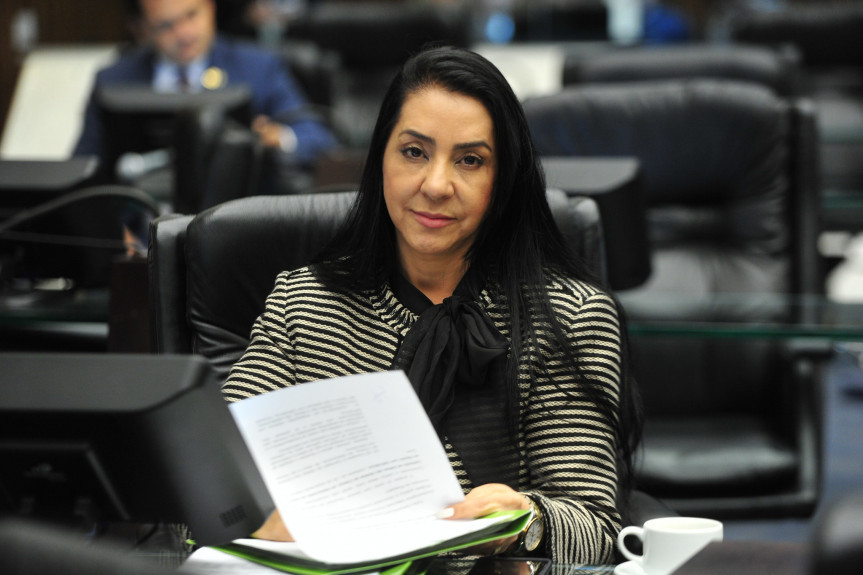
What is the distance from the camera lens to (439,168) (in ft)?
4.93

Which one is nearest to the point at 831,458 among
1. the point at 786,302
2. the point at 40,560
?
the point at 786,302

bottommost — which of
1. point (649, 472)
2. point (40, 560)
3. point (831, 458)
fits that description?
point (831, 458)

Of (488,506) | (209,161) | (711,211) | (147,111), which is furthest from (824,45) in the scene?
(488,506)

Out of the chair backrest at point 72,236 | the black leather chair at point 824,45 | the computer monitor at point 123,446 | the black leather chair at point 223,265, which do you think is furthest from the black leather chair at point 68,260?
the black leather chair at point 824,45

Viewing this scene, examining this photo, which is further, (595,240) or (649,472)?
(649,472)

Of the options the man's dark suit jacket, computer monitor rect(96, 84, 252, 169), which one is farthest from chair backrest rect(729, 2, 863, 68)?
computer monitor rect(96, 84, 252, 169)

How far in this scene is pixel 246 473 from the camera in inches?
39.9

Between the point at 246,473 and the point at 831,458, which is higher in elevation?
→ the point at 246,473

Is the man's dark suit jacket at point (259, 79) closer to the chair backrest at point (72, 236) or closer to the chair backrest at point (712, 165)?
the chair backrest at point (712, 165)

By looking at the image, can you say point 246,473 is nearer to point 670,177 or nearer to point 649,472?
point 649,472

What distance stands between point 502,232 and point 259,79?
2388 mm

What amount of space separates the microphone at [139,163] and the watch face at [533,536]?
6.05ft

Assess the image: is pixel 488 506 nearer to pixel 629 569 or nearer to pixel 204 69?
pixel 629 569

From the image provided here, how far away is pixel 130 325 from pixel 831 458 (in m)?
2.30
